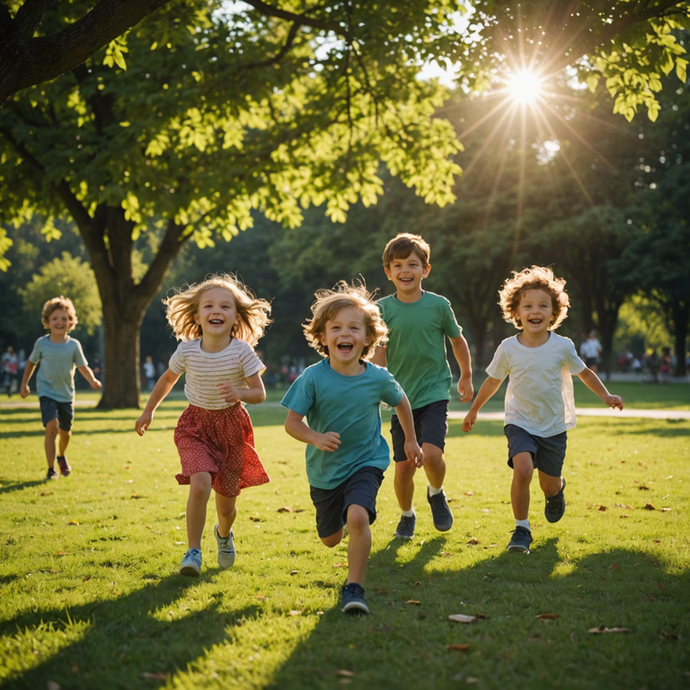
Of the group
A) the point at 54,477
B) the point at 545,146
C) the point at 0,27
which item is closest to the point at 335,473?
the point at 0,27

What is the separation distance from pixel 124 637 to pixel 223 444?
1.79 m

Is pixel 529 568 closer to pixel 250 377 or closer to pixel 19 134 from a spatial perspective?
pixel 250 377

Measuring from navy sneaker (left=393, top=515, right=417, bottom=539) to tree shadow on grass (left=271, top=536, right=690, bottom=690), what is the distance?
93cm

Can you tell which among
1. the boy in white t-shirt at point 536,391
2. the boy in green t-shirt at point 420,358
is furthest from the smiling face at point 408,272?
the boy in white t-shirt at point 536,391

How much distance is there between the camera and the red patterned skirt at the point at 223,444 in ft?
17.7

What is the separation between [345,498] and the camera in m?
4.65

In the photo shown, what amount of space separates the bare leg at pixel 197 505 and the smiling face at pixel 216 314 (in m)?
1.02

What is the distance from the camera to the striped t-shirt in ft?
17.9

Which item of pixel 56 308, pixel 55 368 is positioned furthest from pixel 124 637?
pixel 56 308

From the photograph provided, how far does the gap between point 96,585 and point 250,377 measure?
169cm

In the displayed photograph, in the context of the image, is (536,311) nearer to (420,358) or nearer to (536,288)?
(536,288)

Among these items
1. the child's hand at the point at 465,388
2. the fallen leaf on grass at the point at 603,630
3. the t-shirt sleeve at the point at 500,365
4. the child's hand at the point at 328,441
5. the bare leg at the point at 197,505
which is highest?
the t-shirt sleeve at the point at 500,365

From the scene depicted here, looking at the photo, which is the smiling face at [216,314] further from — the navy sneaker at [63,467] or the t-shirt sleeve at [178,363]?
the navy sneaker at [63,467]

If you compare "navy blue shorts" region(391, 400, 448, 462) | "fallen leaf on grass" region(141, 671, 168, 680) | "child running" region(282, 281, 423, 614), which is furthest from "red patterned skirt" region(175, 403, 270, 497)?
"fallen leaf on grass" region(141, 671, 168, 680)
